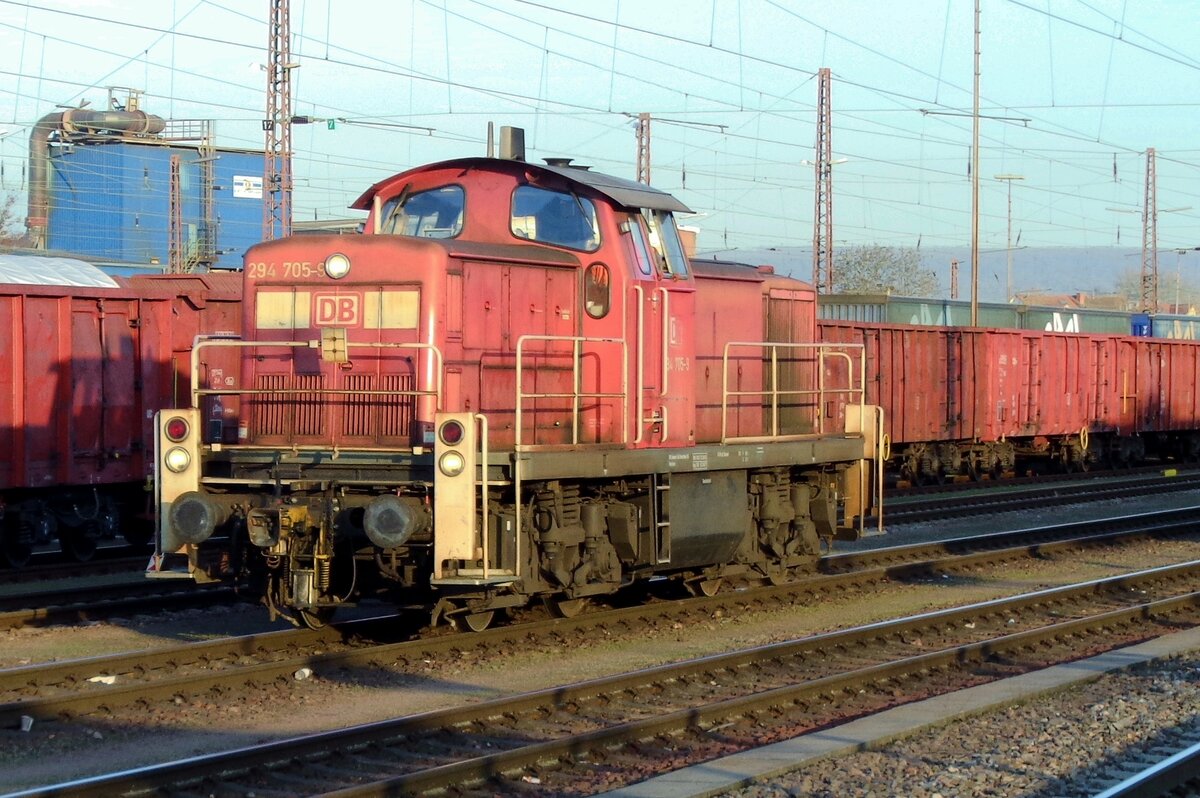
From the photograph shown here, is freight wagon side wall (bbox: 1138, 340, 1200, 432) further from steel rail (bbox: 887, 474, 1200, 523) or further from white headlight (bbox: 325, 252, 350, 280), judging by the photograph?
white headlight (bbox: 325, 252, 350, 280)

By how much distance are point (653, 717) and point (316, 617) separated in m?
3.47

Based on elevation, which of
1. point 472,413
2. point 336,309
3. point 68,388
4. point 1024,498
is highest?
point 336,309

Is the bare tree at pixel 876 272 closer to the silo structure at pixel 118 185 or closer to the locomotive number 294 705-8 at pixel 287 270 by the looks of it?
the silo structure at pixel 118 185

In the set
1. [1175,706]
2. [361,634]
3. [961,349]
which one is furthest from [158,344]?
[961,349]

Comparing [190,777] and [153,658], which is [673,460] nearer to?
[153,658]

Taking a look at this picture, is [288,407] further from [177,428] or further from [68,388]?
[68,388]

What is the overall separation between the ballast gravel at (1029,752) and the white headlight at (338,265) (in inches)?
191

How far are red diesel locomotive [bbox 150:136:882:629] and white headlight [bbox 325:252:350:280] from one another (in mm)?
20

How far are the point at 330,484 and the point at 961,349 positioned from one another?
21088 millimetres

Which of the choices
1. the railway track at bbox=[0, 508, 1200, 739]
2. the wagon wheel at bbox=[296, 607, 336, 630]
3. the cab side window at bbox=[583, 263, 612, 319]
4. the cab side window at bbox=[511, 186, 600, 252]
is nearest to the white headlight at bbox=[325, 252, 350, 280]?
the cab side window at bbox=[511, 186, 600, 252]

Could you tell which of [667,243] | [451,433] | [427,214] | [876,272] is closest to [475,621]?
[451,433]

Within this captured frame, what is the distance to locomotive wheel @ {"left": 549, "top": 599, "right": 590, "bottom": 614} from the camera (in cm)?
1164

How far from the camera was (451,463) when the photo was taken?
9.14 meters

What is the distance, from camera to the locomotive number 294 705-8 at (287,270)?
33.3ft
